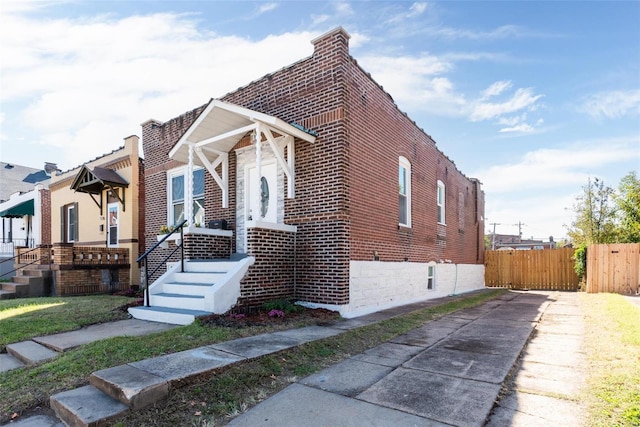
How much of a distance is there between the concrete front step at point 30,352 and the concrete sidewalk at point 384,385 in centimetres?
177

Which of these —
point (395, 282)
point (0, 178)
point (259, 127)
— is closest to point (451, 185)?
point (395, 282)

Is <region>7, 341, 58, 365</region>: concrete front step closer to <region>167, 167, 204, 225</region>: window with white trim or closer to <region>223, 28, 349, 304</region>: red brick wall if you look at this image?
<region>223, 28, 349, 304</region>: red brick wall

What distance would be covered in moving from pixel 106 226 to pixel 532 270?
803 inches

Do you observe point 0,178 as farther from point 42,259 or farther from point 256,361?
point 256,361

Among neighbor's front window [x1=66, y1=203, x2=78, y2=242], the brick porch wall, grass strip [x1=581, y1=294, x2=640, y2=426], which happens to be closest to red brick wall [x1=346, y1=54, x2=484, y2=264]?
grass strip [x1=581, y1=294, x2=640, y2=426]

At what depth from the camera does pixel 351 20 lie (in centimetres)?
834

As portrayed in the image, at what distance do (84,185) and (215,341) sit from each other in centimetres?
1254

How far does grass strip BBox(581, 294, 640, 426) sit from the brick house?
13.8 feet

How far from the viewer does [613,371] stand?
4.27m

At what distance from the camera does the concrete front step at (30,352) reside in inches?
185

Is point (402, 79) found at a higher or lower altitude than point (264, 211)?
higher

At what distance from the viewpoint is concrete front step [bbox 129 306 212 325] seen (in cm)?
637

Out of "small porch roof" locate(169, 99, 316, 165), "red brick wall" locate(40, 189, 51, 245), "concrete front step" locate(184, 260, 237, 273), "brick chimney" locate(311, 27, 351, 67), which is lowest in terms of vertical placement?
"concrete front step" locate(184, 260, 237, 273)

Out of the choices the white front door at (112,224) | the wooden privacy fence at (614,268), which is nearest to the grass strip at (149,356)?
the white front door at (112,224)
